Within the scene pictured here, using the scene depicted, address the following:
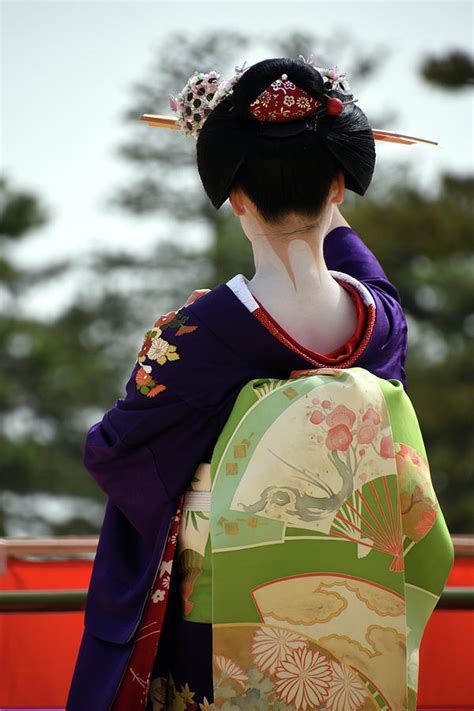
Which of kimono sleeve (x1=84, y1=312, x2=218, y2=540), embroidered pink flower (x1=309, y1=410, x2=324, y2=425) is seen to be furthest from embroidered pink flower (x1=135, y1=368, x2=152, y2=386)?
embroidered pink flower (x1=309, y1=410, x2=324, y2=425)

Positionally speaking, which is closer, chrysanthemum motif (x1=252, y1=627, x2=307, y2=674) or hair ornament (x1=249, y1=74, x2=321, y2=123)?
chrysanthemum motif (x1=252, y1=627, x2=307, y2=674)

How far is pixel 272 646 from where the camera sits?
1678 mm

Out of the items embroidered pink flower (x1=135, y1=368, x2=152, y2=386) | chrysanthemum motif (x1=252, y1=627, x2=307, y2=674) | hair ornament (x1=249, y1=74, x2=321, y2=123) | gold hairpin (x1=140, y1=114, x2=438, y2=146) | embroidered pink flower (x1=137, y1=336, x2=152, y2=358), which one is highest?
hair ornament (x1=249, y1=74, x2=321, y2=123)

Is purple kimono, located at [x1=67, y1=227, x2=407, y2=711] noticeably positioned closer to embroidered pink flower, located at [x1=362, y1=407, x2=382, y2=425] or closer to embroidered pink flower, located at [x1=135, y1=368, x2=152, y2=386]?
embroidered pink flower, located at [x1=135, y1=368, x2=152, y2=386]

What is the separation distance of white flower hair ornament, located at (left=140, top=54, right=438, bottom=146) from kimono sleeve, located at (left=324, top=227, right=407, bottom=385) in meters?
0.22

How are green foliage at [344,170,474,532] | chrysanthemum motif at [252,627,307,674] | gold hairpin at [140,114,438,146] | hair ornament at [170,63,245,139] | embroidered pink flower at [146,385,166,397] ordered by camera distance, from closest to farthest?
chrysanthemum motif at [252,627,307,674] → embroidered pink flower at [146,385,166,397] → hair ornament at [170,63,245,139] → gold hairpin at [140,114,438,146] → green foliage at [344,170,474,532]

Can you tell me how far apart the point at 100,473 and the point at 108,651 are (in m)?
0.29

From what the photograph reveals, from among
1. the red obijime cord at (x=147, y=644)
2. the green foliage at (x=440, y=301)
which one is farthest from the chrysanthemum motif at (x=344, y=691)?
the green foliage at (x=440, y=301)

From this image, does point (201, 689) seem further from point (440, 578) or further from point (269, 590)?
point (440, 578)

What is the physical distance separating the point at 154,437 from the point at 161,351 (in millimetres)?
140

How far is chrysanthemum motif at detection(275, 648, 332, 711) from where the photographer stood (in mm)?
1675

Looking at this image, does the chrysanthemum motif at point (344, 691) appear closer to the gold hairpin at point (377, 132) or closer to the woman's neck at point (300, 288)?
the woman's neck at point (300, 288)

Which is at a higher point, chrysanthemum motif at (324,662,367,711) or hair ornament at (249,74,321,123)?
hair ornament at (249,74,321,123)

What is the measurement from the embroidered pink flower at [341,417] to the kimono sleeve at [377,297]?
0.61 ft
